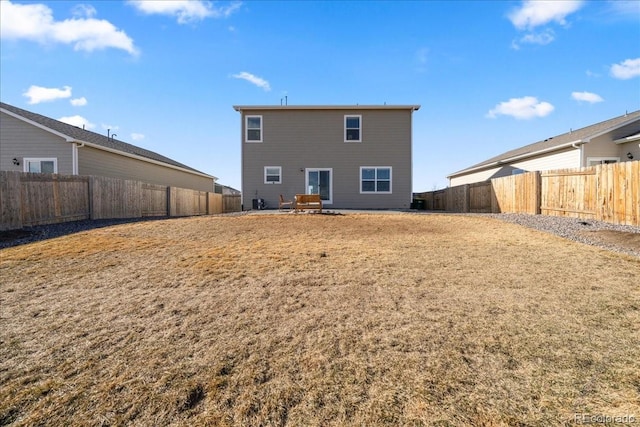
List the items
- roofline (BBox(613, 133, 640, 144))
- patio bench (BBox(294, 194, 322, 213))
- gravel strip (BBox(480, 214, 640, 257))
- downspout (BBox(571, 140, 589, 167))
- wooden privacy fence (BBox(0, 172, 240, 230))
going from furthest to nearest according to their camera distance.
Result: downspout (BBox(571, 140, 589, 167)) → roofline (BBox(613, 133, 640, 144)) → patio bench (BBox(294, 194, 322, 213)) → wooden privacy fence (BBox(0, 172, 240, 230)) → gravel strip (BBox(480, 214, 640, 257))

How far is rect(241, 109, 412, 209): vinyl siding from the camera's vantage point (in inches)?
709

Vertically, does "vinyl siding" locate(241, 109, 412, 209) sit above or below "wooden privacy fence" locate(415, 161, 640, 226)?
above

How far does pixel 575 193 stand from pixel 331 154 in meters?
11.4

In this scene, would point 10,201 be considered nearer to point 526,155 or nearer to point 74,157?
point 74,157

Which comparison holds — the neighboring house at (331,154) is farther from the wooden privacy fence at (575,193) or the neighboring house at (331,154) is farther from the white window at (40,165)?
the white window at (40,165)

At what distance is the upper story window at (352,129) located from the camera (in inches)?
712

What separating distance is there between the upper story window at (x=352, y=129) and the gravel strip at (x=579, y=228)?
975 cm

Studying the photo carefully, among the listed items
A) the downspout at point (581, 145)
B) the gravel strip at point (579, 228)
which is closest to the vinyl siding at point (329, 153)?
the downspout at point (581, 145)

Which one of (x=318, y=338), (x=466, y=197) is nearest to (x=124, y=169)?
(x=318, y=338)

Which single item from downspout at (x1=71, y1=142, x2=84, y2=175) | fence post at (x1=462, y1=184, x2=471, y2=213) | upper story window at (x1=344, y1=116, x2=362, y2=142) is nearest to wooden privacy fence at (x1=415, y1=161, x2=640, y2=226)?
fence post at (x1=462, y1=184, x2=471, y2=213)

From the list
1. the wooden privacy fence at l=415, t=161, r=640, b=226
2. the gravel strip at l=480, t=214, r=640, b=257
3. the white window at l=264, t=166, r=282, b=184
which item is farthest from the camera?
the white window at l=264, t=166, r=282, b=184

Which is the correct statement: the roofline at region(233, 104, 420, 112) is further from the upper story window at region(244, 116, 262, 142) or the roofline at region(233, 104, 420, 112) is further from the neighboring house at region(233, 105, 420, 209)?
Answer: the upper story window at region(244, 116, 262, 142)

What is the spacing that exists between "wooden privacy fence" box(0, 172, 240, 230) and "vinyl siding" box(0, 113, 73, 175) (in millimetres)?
4111

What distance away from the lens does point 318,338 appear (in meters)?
3.00
